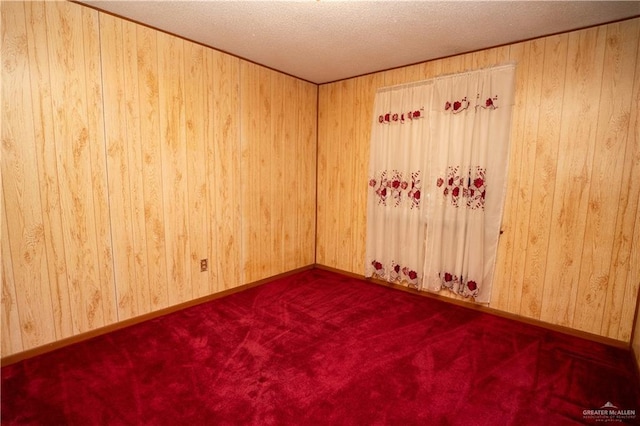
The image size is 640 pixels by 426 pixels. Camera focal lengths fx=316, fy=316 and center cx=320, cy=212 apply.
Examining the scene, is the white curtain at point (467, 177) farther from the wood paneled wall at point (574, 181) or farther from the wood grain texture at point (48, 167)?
the wood grain texture at point (48, 167)

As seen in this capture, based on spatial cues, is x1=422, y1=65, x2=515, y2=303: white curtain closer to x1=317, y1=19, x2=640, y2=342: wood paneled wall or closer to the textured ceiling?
x1=317, y1=19, x2=640, y2=342: wood paneled wall

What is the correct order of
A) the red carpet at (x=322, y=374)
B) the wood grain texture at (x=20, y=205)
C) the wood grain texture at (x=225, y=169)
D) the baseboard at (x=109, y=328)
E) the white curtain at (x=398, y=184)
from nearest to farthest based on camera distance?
the red carpet at (x=322, y=374) < the wood grain texture at (x=20, y=205) < the baseboard at (x=109, y=328) < the wood grain texture at (x=225, y=169) < the white curtain at (x=398, y=184)

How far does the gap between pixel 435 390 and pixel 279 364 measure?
1037 mm

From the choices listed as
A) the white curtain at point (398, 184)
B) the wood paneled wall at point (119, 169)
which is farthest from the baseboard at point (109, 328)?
the white curtain at point (398, 184)

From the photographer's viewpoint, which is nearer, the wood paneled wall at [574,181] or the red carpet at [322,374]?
the red carpet at [322,374]

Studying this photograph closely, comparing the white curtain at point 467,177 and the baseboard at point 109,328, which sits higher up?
the white curtain at point 467,177

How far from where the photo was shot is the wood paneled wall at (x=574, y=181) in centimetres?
242

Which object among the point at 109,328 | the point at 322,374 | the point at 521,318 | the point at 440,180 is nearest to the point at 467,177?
the point at 440,180

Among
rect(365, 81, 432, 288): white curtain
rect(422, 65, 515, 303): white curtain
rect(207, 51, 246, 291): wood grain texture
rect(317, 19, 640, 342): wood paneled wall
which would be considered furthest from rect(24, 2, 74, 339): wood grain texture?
rect(317, 19, 640, 342): wood paneled wall

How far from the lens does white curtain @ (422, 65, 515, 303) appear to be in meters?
2.89

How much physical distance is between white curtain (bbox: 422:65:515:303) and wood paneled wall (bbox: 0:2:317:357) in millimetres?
1888

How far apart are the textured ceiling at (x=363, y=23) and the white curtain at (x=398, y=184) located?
500mm

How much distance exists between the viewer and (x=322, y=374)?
2.11 metres

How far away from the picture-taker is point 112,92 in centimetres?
249
